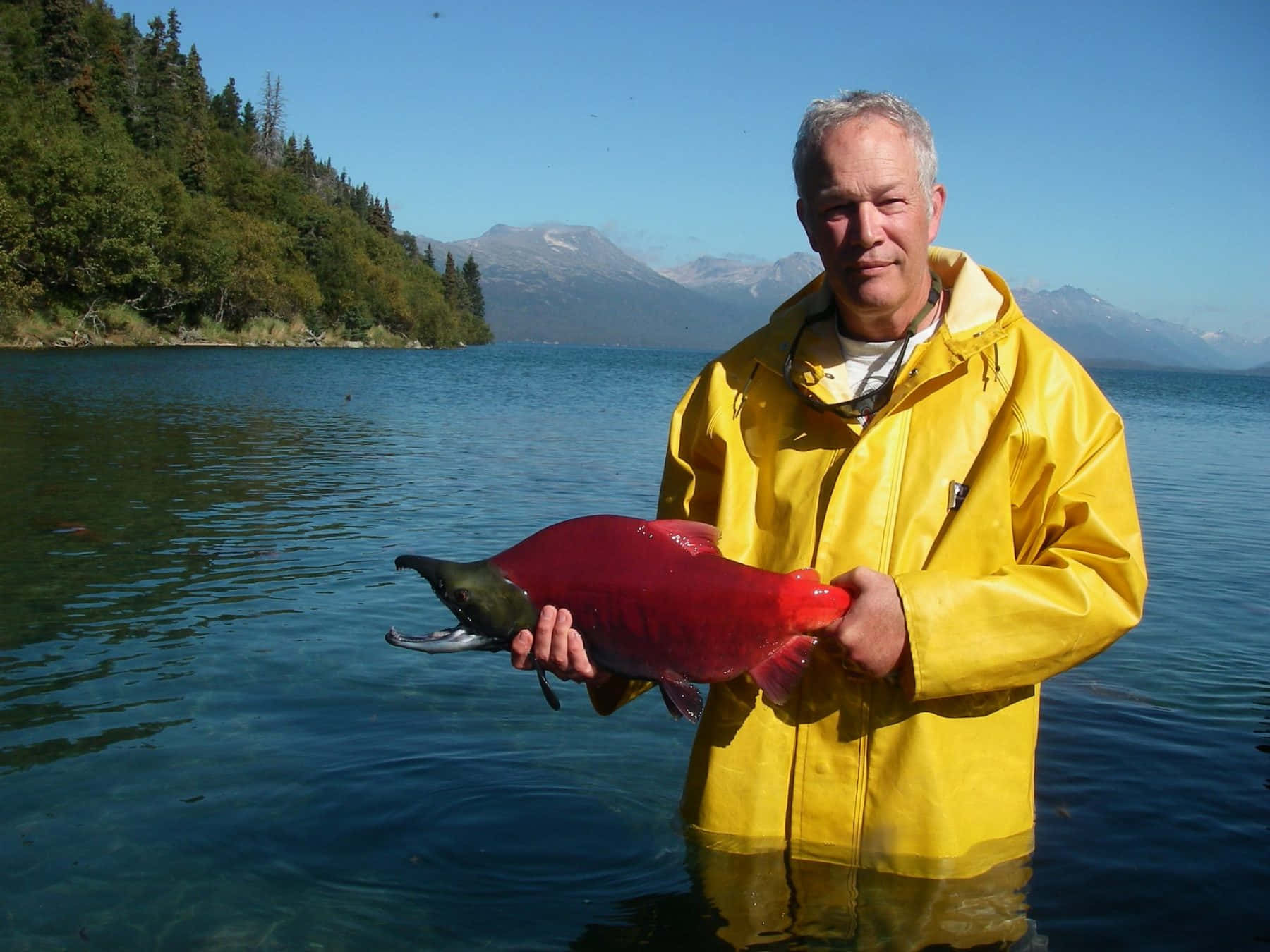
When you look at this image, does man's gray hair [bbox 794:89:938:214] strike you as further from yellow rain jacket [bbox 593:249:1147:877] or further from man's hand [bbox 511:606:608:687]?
man's hand [bbox 511:606:608:687]

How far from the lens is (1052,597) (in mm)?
3148

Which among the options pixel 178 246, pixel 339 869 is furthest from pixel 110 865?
pixel 178 246

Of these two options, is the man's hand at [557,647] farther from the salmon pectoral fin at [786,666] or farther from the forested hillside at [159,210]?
the forested hillside at [159,210]

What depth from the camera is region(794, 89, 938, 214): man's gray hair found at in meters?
3.33

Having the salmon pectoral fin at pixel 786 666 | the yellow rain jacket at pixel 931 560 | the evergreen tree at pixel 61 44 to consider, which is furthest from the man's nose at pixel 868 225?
the evergreen tree at pixel 61 44

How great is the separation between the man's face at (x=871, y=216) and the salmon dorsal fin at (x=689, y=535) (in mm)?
860

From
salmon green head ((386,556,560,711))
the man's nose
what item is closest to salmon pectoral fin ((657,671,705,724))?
salmon green head ((386,556,560,711))

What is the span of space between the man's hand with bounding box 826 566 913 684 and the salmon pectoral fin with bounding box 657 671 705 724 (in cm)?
47

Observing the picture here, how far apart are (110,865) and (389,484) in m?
15.2

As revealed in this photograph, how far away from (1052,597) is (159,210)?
3560 inches

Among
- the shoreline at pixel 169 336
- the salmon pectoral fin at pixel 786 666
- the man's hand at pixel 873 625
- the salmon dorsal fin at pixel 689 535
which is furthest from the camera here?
the shoreline at pixel 169 336

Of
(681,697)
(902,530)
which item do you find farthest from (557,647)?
(902,530)

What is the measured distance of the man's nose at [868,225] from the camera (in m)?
3.31

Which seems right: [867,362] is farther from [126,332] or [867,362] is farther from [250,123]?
[250,123]
